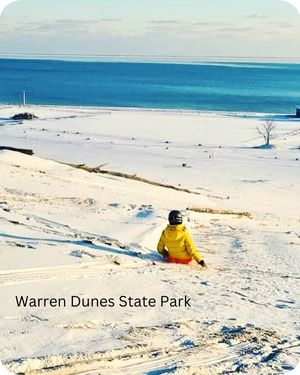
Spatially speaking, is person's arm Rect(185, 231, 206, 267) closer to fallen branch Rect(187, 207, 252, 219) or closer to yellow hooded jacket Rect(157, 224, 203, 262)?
yellow hooded jacket Rect(157, 224, 203, 262)

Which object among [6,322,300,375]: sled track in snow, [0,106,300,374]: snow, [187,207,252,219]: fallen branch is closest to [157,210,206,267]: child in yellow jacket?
[0,106,300,374]: snow

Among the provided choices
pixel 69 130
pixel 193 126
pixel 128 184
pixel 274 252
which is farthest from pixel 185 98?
pixel 274 252

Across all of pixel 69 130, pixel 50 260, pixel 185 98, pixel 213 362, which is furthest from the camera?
pixel 185 98

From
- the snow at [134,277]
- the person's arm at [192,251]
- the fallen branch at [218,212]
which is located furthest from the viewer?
the fallen branch at [218,212]

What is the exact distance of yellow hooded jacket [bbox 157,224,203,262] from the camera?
21.8 feet

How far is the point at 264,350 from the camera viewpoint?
177 inches

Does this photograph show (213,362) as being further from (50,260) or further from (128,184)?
(128,184)

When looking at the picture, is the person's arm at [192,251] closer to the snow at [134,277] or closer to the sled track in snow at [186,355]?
the snow at [134,277]

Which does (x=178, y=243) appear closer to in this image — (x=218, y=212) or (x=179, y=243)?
(x=179, y=243)

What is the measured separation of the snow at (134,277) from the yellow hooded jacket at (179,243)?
0.18 m

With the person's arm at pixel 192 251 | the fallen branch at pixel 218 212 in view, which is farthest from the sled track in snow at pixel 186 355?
the fallen branch at pixel 218 212

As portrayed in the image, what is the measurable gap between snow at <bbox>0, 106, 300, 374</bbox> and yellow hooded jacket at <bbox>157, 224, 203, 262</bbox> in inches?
6.9

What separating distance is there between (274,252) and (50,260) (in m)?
2.93

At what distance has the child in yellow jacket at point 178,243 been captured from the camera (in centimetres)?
664
